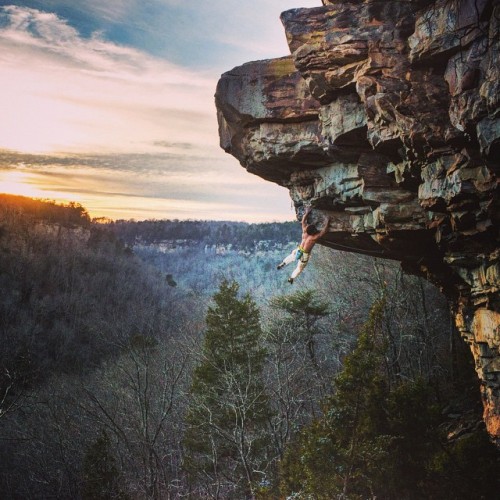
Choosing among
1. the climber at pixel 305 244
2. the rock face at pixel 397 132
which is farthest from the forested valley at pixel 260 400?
the climber at pixel 305 244

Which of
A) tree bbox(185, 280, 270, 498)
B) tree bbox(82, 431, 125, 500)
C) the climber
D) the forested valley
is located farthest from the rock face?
tree bbox(82, 431, 125, 500)

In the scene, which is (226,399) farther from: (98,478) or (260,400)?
(98,478)

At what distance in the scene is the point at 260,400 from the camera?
721 inches

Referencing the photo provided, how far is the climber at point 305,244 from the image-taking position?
10.8m

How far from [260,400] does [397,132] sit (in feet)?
43.1

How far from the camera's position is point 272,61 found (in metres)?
10.2

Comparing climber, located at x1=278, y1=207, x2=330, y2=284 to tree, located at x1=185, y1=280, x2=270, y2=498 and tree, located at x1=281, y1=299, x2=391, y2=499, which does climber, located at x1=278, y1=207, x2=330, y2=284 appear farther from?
tree, located at x1=185, y1=280, x2=270, y2=498

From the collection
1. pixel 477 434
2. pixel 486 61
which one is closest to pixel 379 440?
Result: pixel 477 434

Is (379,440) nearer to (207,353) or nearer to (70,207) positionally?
(207,353)

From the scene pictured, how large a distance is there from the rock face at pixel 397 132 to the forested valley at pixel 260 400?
1857 mm

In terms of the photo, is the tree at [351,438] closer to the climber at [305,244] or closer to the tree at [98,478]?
the climber at [305,244]

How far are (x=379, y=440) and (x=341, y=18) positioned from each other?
851cm

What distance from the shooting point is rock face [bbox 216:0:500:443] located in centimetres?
693

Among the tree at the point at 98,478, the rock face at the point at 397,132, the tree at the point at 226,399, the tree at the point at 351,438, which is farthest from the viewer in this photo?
the tree at the point at 226,399
